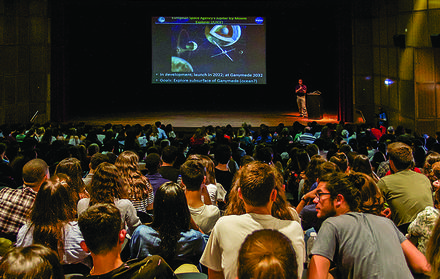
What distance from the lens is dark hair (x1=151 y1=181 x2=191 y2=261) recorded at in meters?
2.68

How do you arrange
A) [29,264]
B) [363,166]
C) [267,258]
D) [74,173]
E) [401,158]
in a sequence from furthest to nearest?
1. [363,166]
2. [74,173]
3. [401,158]
4. [29,264]
5. [267,258]

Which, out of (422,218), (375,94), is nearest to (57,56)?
(375,94)

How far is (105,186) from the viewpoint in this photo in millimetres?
3338

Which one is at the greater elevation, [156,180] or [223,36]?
[223,36]

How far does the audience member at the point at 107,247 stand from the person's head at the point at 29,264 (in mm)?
375

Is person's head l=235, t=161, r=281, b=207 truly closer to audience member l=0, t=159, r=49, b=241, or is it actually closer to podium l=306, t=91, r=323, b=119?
audience member l=0, t=159, r=49, b=241

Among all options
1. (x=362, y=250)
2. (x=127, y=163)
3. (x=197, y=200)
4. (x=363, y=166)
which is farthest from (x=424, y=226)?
(x=127, y=163)

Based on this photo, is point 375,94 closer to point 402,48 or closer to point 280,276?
point 402,48

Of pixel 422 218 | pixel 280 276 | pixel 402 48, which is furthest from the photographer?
pixel 402 48

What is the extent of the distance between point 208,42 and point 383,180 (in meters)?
12.7

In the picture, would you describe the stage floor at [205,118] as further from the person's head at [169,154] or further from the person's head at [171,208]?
the person's head at [171,208]

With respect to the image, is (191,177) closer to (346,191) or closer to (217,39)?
(346,191)

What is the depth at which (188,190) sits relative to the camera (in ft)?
11.1

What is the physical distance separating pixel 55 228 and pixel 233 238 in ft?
3.76
